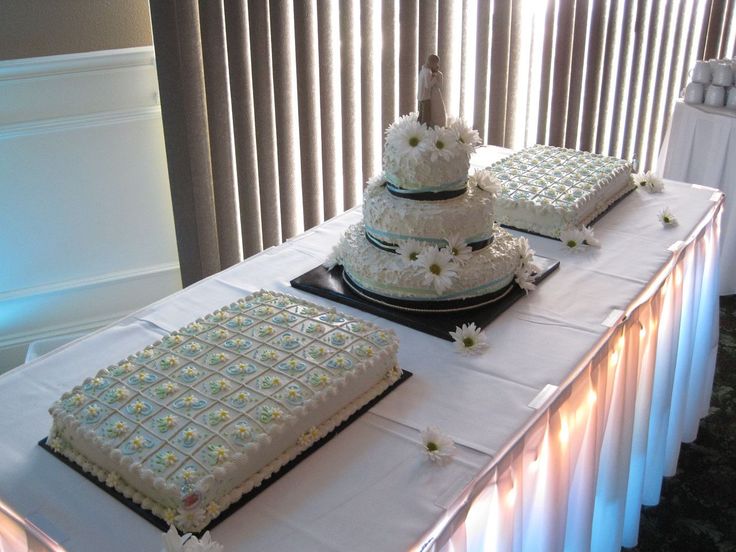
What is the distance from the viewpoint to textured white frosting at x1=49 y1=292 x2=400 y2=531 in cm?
106

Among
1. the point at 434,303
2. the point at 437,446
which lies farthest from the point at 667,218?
the point at 437,446

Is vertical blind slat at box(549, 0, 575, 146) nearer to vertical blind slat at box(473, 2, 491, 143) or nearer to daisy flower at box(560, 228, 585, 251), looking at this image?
vertical blind slat at box(473, 2, 491, 143)

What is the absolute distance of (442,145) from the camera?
58.8 inches

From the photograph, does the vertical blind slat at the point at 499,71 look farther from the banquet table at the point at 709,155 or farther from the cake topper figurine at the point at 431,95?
the cake topper figurine at the point at 431,95

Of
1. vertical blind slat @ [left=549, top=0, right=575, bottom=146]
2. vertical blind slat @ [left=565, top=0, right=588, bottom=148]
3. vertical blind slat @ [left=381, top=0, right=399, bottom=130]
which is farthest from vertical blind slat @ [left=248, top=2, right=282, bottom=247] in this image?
vertical blind slat @ [left=565, top=0, right=588, bottom=148]

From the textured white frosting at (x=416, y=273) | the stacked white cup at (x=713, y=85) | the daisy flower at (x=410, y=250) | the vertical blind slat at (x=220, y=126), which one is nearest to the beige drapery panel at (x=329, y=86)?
the vertical blind slat at (x=220, y=126)

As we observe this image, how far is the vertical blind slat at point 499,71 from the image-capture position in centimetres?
328

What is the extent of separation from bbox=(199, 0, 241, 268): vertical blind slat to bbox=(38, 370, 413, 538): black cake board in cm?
161

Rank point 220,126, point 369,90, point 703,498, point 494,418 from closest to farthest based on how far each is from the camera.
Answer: point 494,418, point 703,498, point 220,126, point 369,90

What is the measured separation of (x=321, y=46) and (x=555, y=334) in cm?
171

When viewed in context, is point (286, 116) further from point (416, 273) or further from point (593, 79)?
point (593, 79)

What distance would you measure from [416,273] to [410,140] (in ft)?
0.88

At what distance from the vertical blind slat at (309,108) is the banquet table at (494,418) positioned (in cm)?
85

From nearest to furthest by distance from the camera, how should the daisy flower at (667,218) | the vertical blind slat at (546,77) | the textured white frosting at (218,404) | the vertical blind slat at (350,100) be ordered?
1. the textured white frosting at (218,404)
2. the daisy flower at (667,218)
3. the vertical blind slat at (350,100)
4. the vertical blind slat at (546,77)
